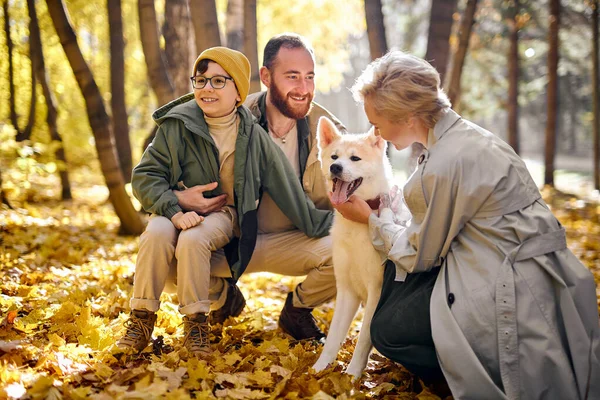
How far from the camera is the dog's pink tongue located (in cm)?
345

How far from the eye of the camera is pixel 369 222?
3.32 meters

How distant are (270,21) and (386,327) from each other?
12604 millimetres

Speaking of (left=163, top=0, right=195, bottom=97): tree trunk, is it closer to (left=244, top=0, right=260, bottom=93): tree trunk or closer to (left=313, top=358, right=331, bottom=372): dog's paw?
(left=244, top=0, right=260, bottom=93): tree trunk

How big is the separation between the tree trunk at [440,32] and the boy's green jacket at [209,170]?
13.5 feet

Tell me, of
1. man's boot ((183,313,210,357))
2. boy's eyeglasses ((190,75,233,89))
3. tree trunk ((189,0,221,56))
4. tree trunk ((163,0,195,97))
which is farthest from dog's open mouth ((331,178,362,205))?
tree trunk ((163,0,195,97))

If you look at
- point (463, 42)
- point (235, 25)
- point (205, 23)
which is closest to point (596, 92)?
point (463, 42)

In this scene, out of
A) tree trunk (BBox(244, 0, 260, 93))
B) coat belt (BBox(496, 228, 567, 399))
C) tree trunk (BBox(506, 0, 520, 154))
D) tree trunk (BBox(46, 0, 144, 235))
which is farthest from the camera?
tree trunk (BBox(506, 0, 520, 154))

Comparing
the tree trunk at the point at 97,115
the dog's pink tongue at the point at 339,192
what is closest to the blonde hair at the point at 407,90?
the dog's pink tongue at the point at 339,192

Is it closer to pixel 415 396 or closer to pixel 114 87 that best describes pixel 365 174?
pixel 415 396

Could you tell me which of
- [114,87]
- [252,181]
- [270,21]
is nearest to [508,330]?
[252,181]

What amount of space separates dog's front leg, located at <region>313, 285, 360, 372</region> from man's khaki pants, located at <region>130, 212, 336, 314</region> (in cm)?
39

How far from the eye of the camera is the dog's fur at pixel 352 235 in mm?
3369

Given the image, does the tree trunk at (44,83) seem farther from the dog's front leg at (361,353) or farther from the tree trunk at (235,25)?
the dog's front leg at (361,353)

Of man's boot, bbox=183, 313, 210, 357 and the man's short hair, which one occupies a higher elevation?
the man's short hair
